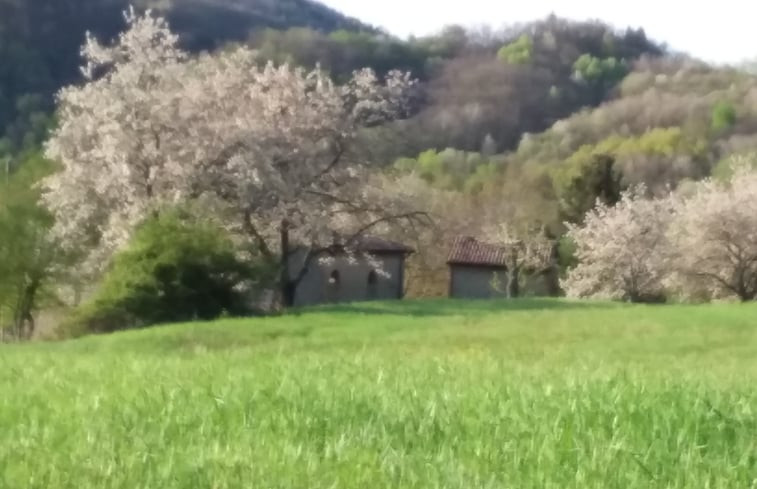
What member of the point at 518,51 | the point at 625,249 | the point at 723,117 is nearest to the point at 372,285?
the point at 625,249

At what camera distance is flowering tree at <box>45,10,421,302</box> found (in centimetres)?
3241

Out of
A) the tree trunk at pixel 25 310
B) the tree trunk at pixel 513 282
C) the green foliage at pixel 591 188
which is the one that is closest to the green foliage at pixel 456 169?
the tree trunk at pixel 513 282

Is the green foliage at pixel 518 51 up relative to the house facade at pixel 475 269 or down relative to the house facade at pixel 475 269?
up

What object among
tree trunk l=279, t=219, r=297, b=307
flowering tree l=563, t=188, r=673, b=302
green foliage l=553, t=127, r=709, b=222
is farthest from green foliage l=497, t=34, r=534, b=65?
tree trunk l=279, t=219, r=297, b=307

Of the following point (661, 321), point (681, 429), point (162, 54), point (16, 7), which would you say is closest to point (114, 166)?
point (162, 54)

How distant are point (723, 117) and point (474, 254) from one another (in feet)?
161

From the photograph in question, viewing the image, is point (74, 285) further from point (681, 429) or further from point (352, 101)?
point (681, 429)

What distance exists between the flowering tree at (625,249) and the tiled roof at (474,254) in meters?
10.7

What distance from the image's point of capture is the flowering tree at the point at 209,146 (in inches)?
1276

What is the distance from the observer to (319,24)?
161625 millimetres

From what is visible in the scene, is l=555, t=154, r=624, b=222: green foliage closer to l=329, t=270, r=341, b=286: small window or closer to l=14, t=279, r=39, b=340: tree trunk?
l=329, t=270, r=341, b=286: small window

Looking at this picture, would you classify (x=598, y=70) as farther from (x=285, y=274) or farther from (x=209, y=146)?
(x=209, y=146)

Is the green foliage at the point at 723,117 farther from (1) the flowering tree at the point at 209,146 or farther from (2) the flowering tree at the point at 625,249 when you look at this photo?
(1) the flowering tree at the point at 209,146

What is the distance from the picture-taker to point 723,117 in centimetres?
10525
